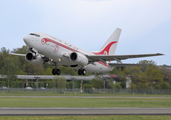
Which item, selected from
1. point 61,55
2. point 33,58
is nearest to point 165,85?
point 61,55

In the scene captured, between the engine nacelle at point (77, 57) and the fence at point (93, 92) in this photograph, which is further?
the fence at point (93, 92)

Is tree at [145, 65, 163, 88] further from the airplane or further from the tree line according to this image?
the airplane

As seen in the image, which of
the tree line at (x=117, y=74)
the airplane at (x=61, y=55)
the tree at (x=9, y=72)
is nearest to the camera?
the airplane at (x=61, y=55)

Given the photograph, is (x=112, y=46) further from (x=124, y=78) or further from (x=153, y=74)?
(x=153, y=74)

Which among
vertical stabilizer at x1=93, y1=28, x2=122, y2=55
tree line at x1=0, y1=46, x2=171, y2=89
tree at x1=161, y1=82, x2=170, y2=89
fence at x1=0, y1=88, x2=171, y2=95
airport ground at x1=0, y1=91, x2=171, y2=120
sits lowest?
airport ground at x1=0, y1=91, x2=171, y2=120

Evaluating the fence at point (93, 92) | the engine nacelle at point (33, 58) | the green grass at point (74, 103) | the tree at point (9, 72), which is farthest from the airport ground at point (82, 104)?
the tree at point (9, 72)

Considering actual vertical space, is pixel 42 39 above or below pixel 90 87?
above

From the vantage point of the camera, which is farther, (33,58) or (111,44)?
(111,44)

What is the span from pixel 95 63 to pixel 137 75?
2031 centimetres

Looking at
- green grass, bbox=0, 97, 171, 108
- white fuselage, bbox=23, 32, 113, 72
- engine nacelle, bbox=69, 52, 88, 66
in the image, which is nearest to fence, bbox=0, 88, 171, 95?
green grass, bbox=0, 97, 171, 108

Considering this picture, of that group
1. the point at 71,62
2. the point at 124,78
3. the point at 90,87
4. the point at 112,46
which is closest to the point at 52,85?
the point at 90,87

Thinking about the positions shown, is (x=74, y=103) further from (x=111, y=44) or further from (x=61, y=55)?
(x=111, y=44)

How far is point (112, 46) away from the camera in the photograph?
50156 mm

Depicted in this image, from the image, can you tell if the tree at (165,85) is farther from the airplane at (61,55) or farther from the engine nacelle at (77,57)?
the engine nacelle at (77,57)
